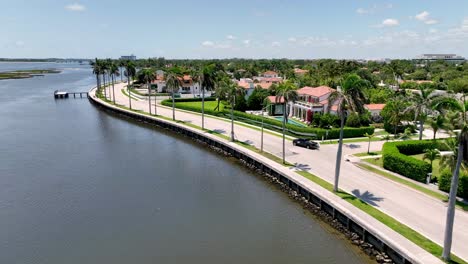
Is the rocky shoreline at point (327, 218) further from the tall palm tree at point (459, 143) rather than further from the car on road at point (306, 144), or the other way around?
the car on road at point (306, 144)

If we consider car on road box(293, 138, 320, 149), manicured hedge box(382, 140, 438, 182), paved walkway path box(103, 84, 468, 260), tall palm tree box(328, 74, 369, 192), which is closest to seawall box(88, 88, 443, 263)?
paved walkway path box(103, 84, 468, 260)

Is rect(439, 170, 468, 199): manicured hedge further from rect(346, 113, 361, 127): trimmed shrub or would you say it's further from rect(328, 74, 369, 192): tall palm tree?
rect(346, 113, 361, 127): trimmed shrub

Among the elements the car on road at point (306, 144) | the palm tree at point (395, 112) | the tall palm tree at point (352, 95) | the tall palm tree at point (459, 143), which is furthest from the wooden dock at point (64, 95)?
the tall palm tree at point (459, 143)

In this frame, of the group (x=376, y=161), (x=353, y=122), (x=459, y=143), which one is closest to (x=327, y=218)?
(x=459, y=143)

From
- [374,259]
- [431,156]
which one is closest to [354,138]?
[431,156]

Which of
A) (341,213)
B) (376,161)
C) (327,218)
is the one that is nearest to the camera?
(341,213)

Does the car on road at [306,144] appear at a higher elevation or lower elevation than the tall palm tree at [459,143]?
lower

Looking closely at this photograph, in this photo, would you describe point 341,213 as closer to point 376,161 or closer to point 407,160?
point 407,160

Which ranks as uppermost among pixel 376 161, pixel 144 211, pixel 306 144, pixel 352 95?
pixel 352 95
